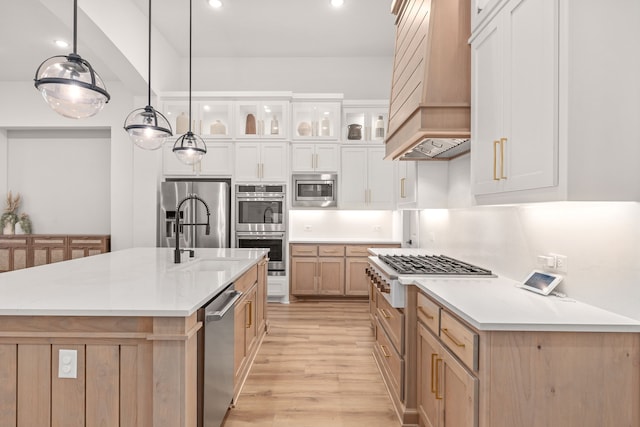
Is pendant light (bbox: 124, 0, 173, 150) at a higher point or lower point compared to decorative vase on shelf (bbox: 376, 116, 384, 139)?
lower

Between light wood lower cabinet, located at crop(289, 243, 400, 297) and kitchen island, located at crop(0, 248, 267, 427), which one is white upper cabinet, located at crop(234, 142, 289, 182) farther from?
kitchen island, located at crop(0, 248, 267, 427)

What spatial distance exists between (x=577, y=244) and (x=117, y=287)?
232cm

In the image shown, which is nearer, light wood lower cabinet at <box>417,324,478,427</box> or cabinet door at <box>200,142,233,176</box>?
light wood lower cabinet at <box>417,324,478,427</box>

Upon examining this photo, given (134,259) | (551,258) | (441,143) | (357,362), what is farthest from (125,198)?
(551,258)

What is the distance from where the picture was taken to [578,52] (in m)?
1.37

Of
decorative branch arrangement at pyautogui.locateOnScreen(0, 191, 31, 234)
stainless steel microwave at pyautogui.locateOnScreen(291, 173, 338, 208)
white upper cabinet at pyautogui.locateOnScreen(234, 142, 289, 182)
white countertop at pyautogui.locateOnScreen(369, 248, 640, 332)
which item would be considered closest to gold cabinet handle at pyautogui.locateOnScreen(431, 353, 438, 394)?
white countertop at pyautogui.locateOnScreen(369, 248, 640, 332)

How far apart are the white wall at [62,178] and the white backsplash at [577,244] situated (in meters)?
6.19

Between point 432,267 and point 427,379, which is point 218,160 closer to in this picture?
point 432,267

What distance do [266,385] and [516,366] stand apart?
1956mm

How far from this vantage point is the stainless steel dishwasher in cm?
177

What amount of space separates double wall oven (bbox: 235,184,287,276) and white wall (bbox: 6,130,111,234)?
2.69m

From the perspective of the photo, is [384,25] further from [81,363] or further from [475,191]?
[81,363]

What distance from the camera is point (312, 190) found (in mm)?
5441

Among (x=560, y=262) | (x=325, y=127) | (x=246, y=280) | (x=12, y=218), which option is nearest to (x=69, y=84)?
(x=246, y=280)
